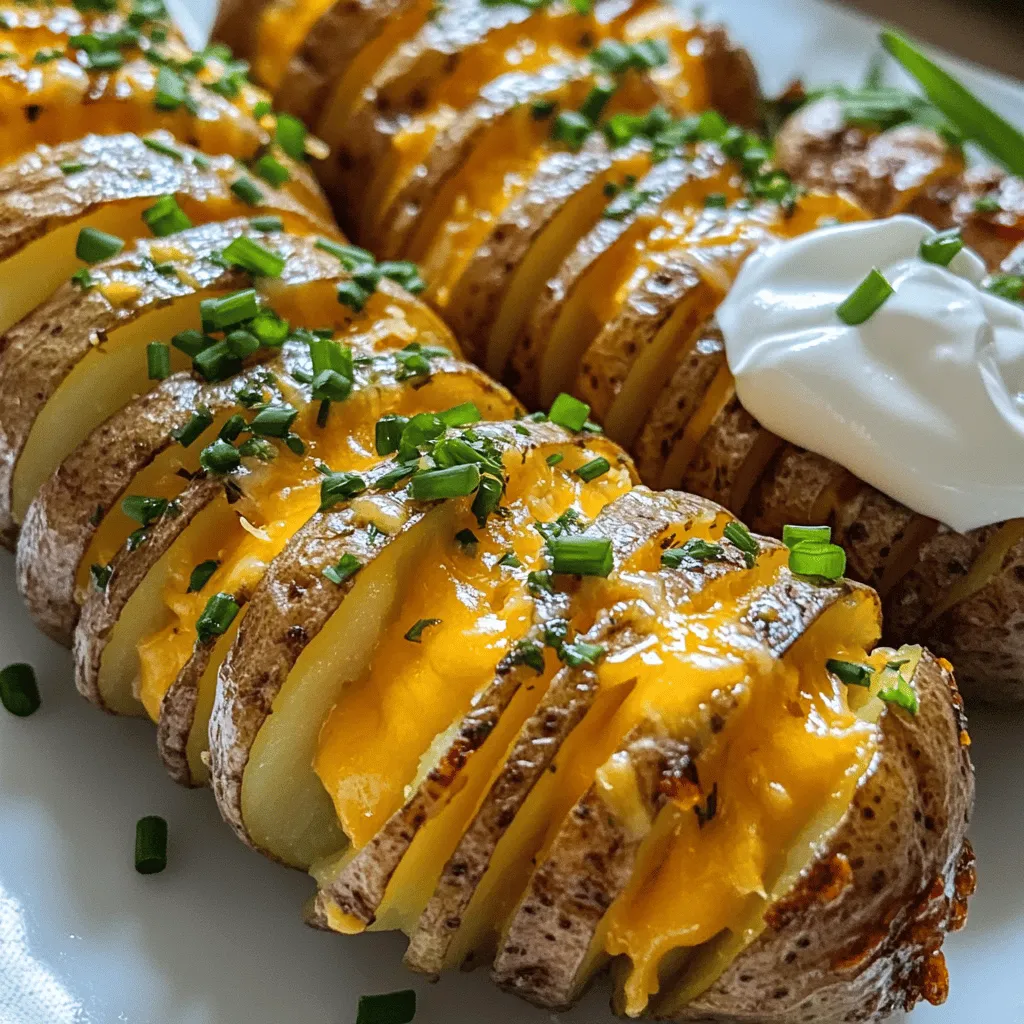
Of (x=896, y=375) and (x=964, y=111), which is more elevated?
(x=964, y=111)

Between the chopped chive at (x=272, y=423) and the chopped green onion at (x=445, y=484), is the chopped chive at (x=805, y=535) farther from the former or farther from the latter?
the chopped chive at (x=272, y=423)

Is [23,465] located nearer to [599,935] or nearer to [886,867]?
[599,935]

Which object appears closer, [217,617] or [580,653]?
[580,653]

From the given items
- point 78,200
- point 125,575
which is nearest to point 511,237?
point 78,200

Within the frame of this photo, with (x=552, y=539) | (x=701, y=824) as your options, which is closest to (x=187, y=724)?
(x=552, y=539)

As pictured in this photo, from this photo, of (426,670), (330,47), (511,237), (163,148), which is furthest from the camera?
(330,47)

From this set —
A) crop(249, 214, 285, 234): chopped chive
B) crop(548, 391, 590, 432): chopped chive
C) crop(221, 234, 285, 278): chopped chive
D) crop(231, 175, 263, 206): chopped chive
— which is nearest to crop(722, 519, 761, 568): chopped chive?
crop(548, 391, 590, 432): chopped chive

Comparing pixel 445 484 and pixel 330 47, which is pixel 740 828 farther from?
pixel 330 47
